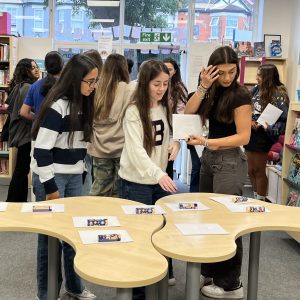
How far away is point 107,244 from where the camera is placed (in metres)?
1.57

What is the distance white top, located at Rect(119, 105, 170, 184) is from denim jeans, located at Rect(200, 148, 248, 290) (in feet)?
0.94

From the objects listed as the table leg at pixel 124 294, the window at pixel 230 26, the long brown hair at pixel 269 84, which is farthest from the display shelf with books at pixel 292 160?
the window at pixel 230 26

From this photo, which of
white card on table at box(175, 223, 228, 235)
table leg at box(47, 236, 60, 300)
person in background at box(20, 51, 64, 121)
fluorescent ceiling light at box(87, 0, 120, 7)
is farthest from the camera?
fluorescent ceiling light at box(87, 0, 120, 7)

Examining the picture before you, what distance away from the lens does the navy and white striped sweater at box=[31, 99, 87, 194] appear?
6.78 ft

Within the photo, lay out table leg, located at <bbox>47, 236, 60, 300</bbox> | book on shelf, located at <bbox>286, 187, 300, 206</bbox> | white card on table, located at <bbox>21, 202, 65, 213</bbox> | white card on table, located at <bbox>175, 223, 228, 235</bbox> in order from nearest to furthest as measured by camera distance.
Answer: white card on table, located at <bbox>175, 223, 228, 235</bbox> < white card on table, located at <bbox>21, 202, 65, 213</bbox> < table leg, located at <bbox>47, 236, 60, 300</bbox> < book on shelf, located at <bbox>286, 187, 300, 206</bbox>

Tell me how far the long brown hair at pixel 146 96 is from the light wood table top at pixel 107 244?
363 millimetres

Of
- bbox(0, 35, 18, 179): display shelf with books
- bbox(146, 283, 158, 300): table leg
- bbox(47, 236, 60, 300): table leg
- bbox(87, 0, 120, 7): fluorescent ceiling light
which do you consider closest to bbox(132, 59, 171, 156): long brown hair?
bbox(47, 236, 60, 300): table leg

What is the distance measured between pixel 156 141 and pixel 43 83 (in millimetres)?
1279

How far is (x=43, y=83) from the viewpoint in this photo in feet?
10.5

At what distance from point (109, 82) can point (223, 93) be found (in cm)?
95

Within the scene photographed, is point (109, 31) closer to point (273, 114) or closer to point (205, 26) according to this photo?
point (205, 26)

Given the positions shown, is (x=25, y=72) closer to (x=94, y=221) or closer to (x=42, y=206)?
(x=42, y=206)

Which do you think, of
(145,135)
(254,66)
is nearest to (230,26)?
(254,66)

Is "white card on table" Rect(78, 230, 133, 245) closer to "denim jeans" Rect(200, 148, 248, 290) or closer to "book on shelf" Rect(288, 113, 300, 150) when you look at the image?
"denim jeans" Rect(200, 148, 248, 290)
